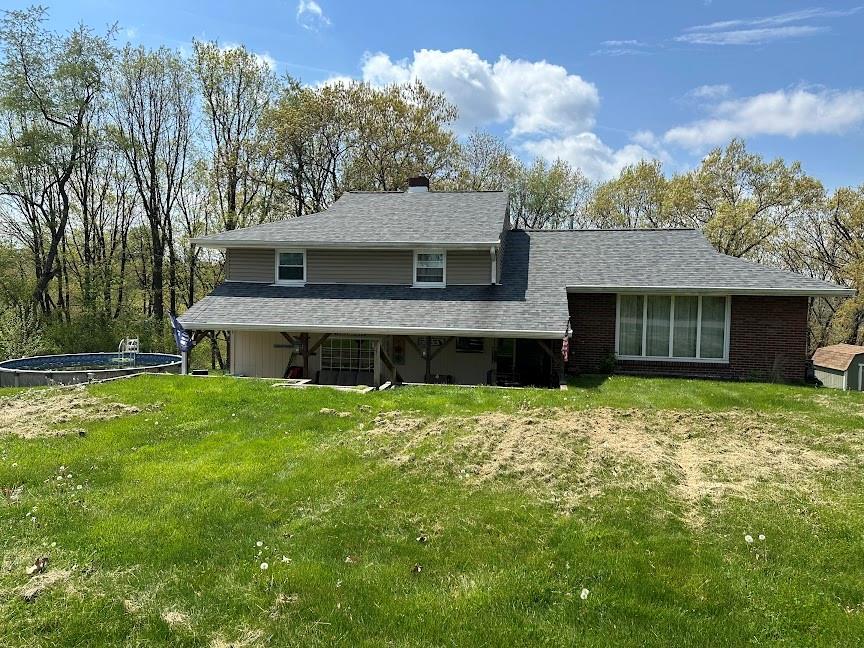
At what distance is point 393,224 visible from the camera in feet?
57.1

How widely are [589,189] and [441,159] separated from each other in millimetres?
13174

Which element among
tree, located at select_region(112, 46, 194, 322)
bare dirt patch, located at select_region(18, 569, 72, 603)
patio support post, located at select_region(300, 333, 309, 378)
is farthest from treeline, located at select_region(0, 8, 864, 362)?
bare dirt patch, located at select_region(18, 569, 72, 603)

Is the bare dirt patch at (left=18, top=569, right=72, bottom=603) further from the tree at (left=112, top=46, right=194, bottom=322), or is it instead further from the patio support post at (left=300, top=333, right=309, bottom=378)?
the tree at (left=112, top=46, right=194, bottom=322)

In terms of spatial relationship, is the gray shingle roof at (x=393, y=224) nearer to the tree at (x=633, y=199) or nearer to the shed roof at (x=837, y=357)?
the shed roof at (x=837, y=357)

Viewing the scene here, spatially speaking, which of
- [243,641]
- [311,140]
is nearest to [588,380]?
[243,641]

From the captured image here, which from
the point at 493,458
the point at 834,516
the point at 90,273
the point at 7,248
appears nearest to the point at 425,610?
the point at 493,458

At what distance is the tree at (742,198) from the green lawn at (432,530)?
23080 millimetres

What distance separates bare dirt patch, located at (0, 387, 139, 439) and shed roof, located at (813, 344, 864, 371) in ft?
63.3

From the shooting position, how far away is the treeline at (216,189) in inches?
1011

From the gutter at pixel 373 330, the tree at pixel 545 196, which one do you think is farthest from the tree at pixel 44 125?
the tree at pixel 545 196

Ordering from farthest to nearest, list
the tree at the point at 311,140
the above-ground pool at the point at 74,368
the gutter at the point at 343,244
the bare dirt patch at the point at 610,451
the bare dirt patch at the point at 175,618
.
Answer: the tree at the point at 311,140
the gutter at the point at 343,244
the above-ground pool at the point at 74,368
the bare dirt patch at the point at 610,451
the bare dirt patch at the point at 175,618

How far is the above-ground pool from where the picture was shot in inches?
553

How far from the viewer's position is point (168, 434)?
806 centimetres

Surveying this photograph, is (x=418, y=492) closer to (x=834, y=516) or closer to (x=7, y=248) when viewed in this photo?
(x=834, y=516)
